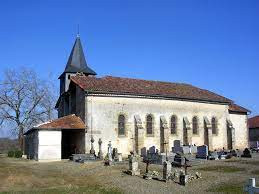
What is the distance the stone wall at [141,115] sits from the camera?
30.9 metres

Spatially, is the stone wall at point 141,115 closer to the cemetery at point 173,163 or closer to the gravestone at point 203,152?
the cemetery at point 173,163

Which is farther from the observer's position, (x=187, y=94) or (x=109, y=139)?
(x=187, y=94)

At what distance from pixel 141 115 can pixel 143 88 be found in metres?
3.14

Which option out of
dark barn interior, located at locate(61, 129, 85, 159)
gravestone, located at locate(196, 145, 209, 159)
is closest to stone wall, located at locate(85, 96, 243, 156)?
dark barn interior, located at locate(61, 129, 85, 159)

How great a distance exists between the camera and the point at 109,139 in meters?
31.2

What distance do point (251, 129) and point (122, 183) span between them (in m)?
41.6

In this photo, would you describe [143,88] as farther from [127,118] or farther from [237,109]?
[237,109]

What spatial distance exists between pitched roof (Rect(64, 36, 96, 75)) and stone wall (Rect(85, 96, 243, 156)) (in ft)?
27.8

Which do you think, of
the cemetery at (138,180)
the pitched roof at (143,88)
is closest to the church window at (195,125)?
the pitched roof at (143,88)

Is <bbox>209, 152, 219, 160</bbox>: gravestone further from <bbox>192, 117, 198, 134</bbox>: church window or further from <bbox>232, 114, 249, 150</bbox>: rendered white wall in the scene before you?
<bbox>232, 114, 249, 150</bbox>: rendered white wall

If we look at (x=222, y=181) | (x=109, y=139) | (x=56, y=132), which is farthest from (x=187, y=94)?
(x=222, y=181)

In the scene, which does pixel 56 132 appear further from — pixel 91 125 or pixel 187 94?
pixel 187 94

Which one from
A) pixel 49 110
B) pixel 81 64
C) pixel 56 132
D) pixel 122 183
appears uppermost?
pixel 81 64

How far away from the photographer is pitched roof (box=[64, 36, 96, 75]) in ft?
127
